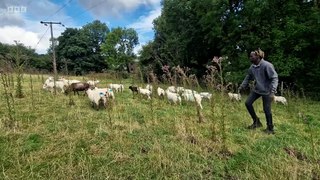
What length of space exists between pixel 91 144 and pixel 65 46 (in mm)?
53042

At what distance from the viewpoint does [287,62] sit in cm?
1627

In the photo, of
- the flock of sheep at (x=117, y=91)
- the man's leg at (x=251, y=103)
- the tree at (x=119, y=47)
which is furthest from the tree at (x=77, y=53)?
the man's leg at (x=251, y=103)

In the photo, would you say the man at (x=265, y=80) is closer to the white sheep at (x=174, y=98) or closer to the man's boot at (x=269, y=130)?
the man's boot at (x=269, y=130)

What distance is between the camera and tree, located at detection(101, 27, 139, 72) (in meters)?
61.1

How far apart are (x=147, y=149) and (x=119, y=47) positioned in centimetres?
6328

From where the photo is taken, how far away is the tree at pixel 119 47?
6114cm

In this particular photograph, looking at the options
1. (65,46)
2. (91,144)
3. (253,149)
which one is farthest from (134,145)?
(65,46)

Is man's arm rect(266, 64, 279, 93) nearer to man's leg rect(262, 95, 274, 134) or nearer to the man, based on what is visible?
the man

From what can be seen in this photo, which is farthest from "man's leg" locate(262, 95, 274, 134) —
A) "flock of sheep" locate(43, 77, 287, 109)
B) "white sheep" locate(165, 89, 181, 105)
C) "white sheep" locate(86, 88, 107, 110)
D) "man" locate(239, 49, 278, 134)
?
"white sheep" locate(86, 88, 107, 110)

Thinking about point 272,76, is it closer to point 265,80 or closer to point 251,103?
point 265,80

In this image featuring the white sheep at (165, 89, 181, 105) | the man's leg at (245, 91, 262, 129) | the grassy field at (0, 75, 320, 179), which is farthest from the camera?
the white sheep at (165, 89, 181, 105)

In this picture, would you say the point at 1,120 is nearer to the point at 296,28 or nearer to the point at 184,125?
the point at 184,125

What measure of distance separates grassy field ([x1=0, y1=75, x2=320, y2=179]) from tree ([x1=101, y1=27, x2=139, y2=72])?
161ft

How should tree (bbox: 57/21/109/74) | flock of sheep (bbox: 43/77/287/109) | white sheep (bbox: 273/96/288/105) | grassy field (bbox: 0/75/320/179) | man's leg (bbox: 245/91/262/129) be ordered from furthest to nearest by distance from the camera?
tree (bbox: 57/21/109/74)
white sheep (bbox: 273/96/288/105)
flock of sheep (bbox: 43/77/287/109)
man's leg (bbox: 245/91/262/129)
grassy field (bbox: 0/75/320/179)
